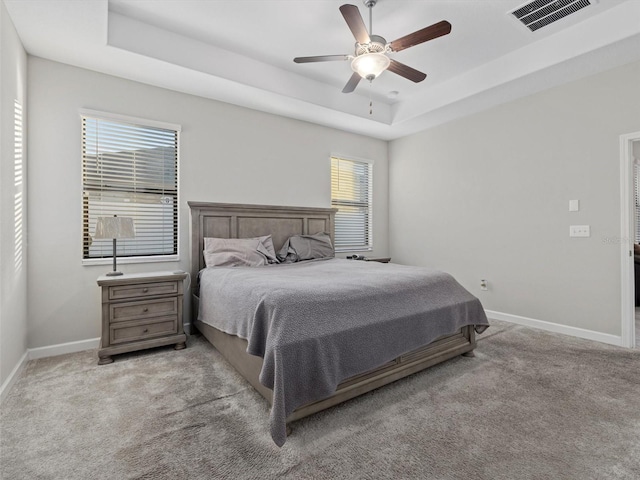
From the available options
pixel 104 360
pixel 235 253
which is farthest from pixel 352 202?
pixel 104 360

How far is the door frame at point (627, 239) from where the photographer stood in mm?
3102

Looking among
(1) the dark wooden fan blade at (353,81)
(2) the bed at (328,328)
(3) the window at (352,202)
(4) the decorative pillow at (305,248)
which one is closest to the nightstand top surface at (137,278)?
(2) the bed at (328,328)

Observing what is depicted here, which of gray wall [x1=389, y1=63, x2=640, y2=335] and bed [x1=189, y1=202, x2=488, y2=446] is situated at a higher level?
gray wall [x1=389, y1=63, x2=640, y2=335]

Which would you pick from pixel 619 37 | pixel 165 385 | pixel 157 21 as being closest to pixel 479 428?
A: pixel 165 385

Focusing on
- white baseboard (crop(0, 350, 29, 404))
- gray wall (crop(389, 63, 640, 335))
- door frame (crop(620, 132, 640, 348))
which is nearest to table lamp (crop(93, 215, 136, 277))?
white baseboard (crop(0, 350, 29, 404))

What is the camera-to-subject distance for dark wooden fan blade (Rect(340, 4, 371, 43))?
2.04 metres

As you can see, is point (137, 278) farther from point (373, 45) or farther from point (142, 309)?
point (373, 45)

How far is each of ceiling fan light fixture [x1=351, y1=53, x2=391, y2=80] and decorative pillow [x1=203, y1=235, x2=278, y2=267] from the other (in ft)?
6.89

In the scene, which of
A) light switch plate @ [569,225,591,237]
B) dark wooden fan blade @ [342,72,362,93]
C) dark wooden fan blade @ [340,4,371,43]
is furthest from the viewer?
light switch plate @ [569,225,591,237]

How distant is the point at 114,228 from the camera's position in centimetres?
294

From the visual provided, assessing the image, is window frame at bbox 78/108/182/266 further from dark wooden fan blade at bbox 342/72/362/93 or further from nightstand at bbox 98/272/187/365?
dark wooden fan blade at bbox 342/72/362/93

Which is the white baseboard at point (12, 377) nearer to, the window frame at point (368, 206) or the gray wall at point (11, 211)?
the gray wall at point (11, 211)

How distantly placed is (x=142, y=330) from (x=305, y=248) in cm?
199

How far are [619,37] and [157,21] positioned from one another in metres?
3.97
